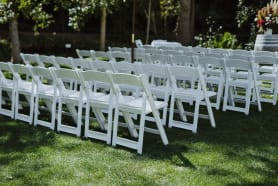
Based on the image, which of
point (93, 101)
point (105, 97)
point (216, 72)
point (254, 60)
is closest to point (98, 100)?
point (93, 101)

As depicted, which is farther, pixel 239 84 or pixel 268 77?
pixel 268 77

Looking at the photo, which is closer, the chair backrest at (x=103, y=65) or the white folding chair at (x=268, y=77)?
the chair backrest at (x=103, y=65)

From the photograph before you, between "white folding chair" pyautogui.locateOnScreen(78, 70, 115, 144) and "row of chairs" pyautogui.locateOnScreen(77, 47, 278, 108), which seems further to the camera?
"row of chairs" pyautogui.locateOnScreen(77, 47, 278, 108)

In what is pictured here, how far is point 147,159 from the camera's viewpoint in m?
4.85

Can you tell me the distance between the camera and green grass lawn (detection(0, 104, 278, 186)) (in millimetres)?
4293

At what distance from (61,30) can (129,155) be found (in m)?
18.1

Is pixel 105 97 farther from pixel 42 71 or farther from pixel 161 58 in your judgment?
pixel 161 58

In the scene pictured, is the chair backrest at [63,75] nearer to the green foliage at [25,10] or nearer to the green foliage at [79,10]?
the green foliage at [25,10]

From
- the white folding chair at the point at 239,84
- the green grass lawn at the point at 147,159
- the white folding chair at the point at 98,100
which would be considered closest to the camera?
the green grass lawn at the point at 147,159

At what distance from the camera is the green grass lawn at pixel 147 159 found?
4293 millimetres

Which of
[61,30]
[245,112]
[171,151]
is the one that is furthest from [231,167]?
[61,30]

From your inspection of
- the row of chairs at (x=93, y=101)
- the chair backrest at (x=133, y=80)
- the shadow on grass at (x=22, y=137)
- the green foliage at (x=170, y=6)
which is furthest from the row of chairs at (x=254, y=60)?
the green foliage at (x=170, y=6)

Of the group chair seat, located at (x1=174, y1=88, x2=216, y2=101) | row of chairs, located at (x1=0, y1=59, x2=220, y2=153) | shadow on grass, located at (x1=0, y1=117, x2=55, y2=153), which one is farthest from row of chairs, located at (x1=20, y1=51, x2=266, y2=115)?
shadow on grass, located at (x1=0, y1=117, x2=55, y2=153)

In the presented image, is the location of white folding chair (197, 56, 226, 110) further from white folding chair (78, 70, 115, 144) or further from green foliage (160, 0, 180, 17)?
green foliage (160, 0, 180, 17)
